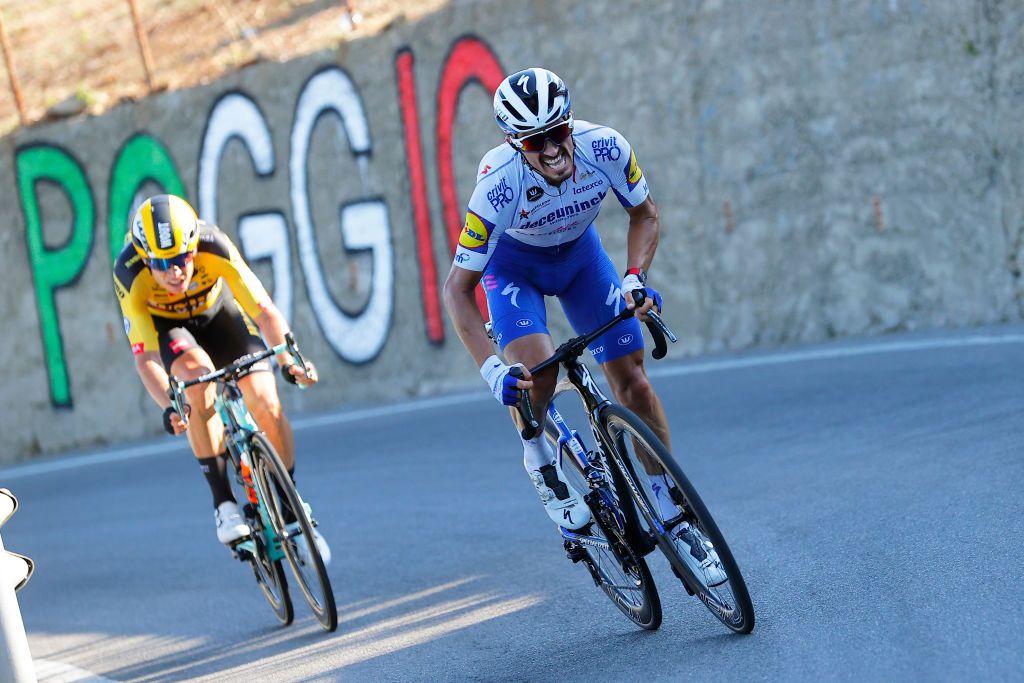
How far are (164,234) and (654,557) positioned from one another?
289 centimetres

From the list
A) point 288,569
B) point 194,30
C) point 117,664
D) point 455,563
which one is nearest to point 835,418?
point 455,563

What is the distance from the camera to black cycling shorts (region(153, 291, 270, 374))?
7.23 metres

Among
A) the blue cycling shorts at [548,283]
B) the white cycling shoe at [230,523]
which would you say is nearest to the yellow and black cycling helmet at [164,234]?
the white cycling shoe at [230,523]

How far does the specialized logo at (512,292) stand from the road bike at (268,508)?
1.38 m

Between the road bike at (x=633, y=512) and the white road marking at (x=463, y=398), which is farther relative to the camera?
the white road marking at (x=463, y=398)

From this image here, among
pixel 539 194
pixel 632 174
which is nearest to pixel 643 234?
pixel 632 174

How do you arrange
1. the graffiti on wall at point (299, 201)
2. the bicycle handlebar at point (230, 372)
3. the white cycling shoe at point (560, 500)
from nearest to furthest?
1. the white cycling shoe at point (560, 500)
2. the bicycle handlebar at point (230, 372)
3. the graffiti on wall at point (299, 201)

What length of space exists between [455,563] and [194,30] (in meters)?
15.4

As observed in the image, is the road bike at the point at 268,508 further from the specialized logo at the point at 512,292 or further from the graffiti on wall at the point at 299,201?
the graffiti on wall at the point at 299,201

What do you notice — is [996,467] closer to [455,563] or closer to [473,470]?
[455,563]

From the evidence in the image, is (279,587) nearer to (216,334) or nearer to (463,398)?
(216,334)

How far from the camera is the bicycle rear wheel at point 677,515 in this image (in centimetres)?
465

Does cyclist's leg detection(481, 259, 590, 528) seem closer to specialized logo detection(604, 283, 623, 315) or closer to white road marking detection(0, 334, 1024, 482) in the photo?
specialized logo detection(604, 283, 623, 315)

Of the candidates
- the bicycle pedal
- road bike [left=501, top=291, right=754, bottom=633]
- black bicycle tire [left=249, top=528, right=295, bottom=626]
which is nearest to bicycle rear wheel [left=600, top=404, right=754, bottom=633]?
road bike [left=501, top=291, right=754, bottom=633]
